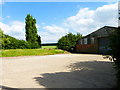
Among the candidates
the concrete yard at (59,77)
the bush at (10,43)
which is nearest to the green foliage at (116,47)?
the concrete yard at (59,77)

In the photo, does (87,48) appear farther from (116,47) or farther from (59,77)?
(116,47)

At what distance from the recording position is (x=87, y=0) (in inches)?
339

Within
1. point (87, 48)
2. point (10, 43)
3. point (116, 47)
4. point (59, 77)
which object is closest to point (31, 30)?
point (10, 43)

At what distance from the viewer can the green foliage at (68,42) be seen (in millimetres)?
26797

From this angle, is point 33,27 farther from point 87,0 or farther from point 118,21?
point 118,21

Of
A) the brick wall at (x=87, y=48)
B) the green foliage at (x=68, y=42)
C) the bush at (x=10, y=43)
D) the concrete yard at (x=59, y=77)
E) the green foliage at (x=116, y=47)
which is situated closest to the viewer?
the green foliage at (x=116, y=47)

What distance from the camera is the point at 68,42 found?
88.3 ft

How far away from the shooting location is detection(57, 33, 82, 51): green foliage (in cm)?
2680

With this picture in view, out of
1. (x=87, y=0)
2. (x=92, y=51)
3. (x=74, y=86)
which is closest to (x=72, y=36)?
(x=92, y=51)

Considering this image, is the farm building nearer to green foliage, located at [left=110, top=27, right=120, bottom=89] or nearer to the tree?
the tree

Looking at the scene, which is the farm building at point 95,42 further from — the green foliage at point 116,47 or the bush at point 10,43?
the green foliage at point 116,47

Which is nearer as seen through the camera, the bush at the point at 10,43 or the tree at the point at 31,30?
the bush at the point at 10,43

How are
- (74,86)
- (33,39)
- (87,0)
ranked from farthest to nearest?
(33,39)
(87,0)
(74,86)

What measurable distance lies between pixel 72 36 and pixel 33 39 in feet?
36.2
